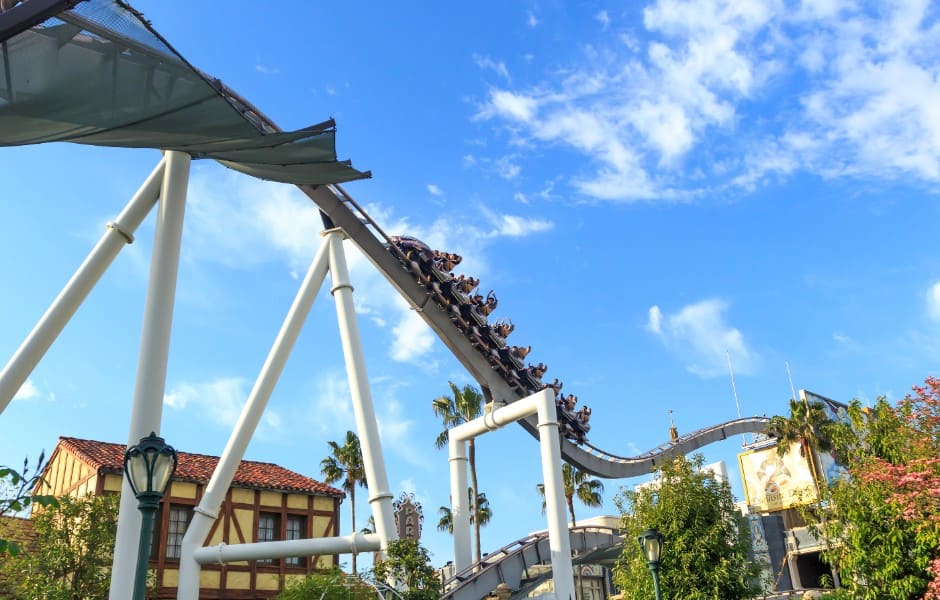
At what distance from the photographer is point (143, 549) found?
880cm

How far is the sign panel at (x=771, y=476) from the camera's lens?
5322 centimetres

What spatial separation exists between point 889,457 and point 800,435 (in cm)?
2189

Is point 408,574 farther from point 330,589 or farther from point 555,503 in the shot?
point 555,503

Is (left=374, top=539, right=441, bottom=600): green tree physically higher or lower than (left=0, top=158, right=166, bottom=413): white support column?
lower

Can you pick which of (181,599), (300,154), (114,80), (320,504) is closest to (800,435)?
(320,504)

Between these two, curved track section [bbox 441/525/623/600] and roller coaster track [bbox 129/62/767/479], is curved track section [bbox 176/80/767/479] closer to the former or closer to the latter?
roller coaster track [bbox 129/62/767/479]

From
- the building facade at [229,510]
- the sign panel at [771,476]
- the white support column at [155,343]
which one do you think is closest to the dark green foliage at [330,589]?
the white support column at [155,343]

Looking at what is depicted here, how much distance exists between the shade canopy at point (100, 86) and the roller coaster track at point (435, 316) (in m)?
11.3

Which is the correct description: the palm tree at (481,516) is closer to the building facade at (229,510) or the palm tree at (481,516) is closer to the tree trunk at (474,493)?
the tree trunk at (474,493)

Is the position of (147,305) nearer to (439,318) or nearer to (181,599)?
(181,599)

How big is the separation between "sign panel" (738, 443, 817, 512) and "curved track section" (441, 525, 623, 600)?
27.6 m

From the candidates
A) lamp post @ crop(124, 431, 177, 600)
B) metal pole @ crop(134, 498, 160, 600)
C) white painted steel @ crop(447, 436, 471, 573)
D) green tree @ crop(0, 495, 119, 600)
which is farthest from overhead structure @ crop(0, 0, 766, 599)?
green tree @ crop(0, 495, 119, 600)

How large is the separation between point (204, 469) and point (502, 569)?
12405mm

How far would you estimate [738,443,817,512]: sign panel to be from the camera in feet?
175
